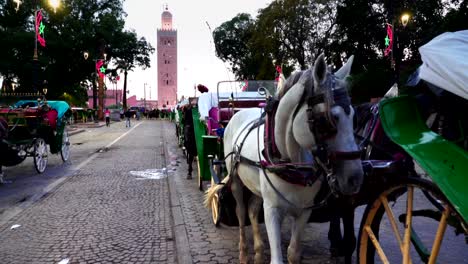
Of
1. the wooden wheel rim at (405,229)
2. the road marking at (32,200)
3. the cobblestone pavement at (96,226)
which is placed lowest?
the road marking at (32,200)

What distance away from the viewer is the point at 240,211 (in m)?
4.73

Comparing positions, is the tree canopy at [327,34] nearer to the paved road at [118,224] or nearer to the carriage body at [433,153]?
the paved road at [118,224]

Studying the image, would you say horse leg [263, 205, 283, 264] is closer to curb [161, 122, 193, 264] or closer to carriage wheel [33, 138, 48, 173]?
curb [161, 122, 193, 264]

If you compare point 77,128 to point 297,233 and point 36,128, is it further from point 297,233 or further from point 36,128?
point 297,233

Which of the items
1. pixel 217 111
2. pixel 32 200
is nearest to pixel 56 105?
pixel 32 200

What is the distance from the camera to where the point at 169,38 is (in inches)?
5226

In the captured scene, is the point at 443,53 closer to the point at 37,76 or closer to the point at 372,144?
the point at 372,144

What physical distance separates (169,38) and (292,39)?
98.0m

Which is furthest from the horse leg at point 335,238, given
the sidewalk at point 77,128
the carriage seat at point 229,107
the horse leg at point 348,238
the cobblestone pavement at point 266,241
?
the sidewalk at point 77,128

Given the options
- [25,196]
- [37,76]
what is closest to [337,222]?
[25,196]

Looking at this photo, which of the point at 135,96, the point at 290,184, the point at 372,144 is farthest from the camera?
the point at 135,96

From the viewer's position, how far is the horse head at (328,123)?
2553 mm

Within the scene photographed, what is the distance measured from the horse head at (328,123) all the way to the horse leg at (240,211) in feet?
5.52

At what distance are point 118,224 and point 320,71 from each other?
15.3ft
